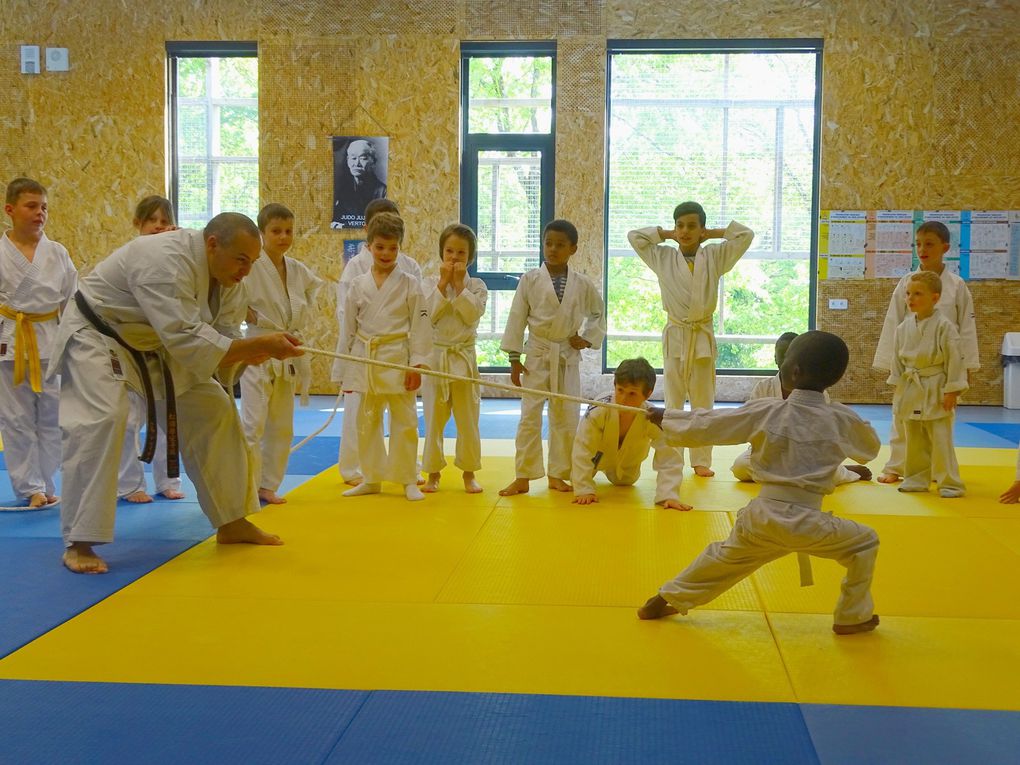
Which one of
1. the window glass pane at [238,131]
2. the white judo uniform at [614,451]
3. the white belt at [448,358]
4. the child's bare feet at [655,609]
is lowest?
the child's bare feet at [655,609]

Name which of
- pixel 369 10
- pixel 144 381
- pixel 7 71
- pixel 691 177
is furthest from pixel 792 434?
pixel 7 71

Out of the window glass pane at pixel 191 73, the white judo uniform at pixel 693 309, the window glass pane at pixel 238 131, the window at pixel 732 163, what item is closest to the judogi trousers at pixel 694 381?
the white judo uniform at pixel 693 309

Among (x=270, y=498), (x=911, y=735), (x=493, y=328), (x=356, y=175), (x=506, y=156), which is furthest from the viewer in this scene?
(x=493, y=328)

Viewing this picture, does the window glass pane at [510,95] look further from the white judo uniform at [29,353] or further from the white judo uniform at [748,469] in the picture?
the white judo uniform at [29,353]

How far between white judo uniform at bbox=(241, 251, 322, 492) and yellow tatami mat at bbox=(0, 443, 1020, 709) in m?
0.52

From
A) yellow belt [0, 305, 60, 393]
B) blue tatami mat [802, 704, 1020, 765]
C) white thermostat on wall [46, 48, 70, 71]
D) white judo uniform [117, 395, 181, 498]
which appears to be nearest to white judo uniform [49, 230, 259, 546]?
white judo uniform [117, 395, 181, 498]

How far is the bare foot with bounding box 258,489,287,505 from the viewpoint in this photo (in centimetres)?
507

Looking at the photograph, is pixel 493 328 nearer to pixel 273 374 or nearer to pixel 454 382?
pixel 454 382

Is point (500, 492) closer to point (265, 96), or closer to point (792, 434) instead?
point (792, 434)

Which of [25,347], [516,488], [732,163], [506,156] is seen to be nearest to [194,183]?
[506,156]

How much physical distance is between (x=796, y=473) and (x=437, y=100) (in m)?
7.39

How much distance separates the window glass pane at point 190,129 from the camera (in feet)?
33.1

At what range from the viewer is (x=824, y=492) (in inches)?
117

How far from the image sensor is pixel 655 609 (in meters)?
3.16
